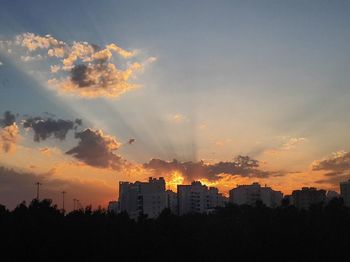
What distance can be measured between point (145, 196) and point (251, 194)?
3683cm

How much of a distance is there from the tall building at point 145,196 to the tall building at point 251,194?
25.7 metres

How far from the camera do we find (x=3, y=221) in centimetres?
5219

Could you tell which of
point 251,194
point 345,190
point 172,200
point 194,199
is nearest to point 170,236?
point 345,190

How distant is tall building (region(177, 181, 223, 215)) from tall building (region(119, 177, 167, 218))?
606 centimetres

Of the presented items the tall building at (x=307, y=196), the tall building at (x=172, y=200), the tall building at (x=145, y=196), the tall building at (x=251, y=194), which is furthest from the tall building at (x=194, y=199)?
the tall building at (x=307, y=196)

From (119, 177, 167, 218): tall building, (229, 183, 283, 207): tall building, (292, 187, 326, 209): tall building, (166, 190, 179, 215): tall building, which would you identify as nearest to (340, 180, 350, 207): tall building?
(292, 187, 326, 209): tall building

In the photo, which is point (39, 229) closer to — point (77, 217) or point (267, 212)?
point (77, 217)

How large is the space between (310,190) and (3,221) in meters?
99.0

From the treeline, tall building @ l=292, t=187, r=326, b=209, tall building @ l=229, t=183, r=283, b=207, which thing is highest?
tall building @ l=229, t=183, r=283, b=207

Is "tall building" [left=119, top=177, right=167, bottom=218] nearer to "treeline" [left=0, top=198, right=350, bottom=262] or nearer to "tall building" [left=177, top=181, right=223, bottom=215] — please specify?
"tall building" [left=177, top=181, right=223, bottom=215]

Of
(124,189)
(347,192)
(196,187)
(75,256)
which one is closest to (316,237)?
(75,256)

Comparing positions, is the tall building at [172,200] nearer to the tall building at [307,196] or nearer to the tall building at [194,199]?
the tall building at [194,199]

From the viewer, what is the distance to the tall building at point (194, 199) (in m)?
165

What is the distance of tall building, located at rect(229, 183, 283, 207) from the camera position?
562 ft
